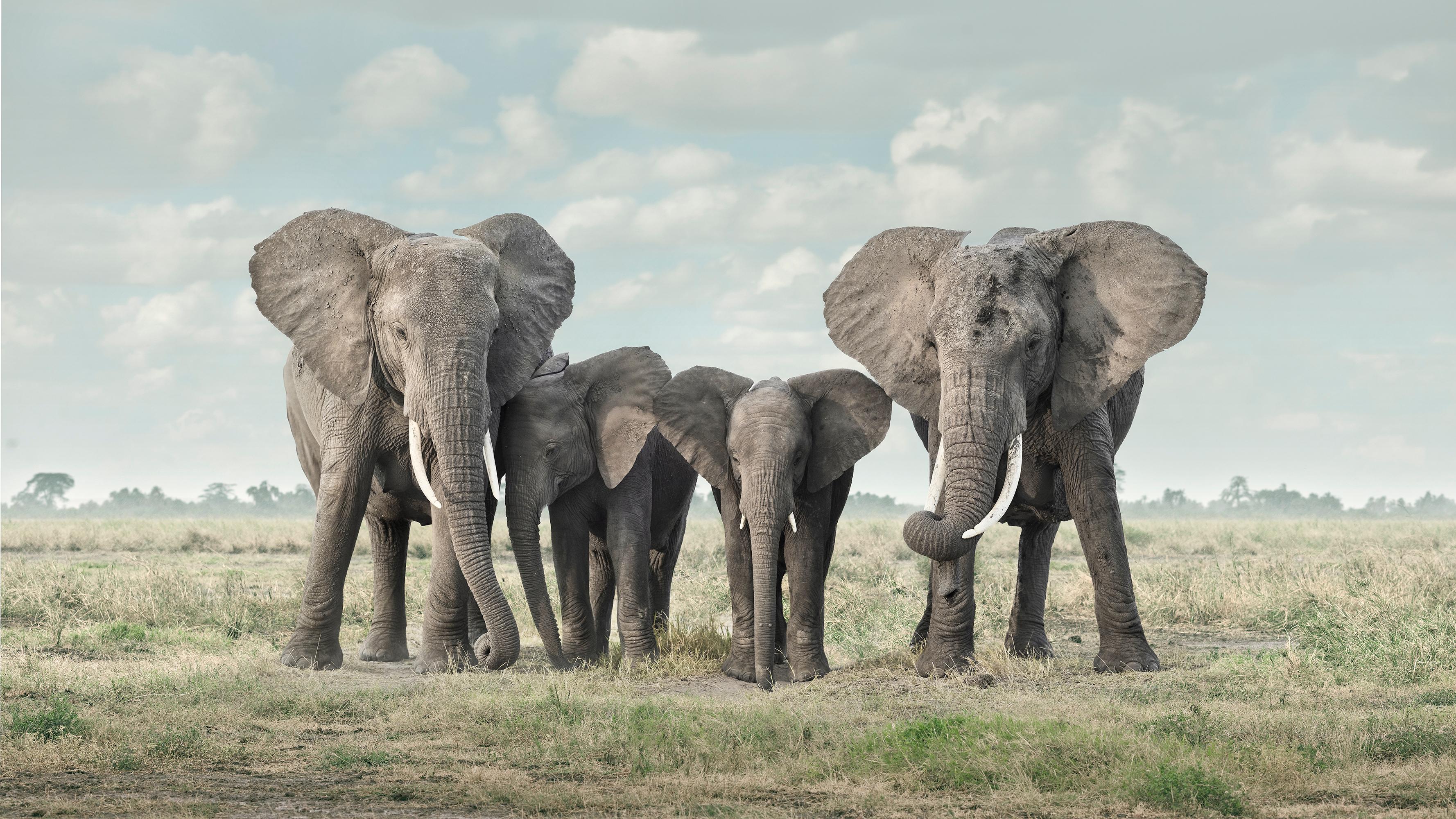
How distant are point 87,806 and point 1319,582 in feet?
46.1

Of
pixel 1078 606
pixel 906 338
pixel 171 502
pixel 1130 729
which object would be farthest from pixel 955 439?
pixel 171 502

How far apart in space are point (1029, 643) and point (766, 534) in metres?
3.42

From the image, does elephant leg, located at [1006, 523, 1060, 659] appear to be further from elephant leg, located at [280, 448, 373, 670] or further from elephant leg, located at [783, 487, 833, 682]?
elephant leg, located at [280, 448, 373, 670]

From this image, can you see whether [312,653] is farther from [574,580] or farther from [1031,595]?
[1031,595]

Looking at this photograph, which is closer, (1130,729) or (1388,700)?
(1130,729)

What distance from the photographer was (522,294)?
12.4 meters

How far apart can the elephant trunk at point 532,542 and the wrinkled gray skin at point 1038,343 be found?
2.69m

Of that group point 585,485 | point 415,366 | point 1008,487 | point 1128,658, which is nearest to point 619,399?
point 585,485

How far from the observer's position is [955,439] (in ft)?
34.9

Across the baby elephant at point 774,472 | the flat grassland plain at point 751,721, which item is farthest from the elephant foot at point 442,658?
the baby elephant at point 774,472

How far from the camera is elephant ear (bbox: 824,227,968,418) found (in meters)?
11.6

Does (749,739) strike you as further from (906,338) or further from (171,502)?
(171,502)

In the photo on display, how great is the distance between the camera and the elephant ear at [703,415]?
11852mm

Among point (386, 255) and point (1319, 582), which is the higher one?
point (386, 255)
